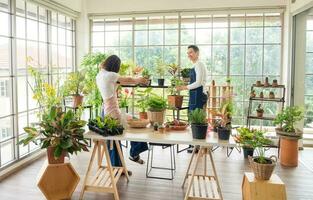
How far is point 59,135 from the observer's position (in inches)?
125

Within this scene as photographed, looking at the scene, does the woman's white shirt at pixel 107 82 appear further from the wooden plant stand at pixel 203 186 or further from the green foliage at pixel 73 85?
the green foliage at pixel 73 85

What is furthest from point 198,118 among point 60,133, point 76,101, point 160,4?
point 160,4

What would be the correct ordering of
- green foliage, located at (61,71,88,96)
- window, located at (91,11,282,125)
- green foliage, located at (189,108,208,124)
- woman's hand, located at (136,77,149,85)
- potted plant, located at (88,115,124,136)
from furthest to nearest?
window, located at (91,11,282,125) < green foliage, located at (61,71,88,96) < woman's hand, located at (136,77,149,85) < potted plant, located at (88,115,124,136) < green foliage, located at (189,108,208,124)

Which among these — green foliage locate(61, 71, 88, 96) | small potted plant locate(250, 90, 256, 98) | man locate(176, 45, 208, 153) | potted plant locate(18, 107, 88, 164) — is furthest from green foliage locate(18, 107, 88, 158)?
small potted plant locate(250, 90, 256, 98)

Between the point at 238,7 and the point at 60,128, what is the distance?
12.8ft

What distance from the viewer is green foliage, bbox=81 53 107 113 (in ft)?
17.7

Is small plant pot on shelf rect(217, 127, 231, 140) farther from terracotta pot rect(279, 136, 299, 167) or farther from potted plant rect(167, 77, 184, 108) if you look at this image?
terracotta pot rect(279, 136, 299, 167)

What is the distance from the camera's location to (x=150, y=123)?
11.2 ft

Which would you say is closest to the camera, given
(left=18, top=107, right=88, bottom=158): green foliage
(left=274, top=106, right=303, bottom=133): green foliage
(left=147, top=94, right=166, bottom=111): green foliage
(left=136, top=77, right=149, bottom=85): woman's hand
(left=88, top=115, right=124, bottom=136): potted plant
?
(left=88, top=115, right=124, bottom=136): potted plant

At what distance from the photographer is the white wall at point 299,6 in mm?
4414

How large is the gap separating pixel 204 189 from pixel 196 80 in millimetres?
1823

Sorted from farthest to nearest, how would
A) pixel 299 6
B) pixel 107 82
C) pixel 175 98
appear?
pixel 299 6 → pixel 175 98 → pixel 107 82

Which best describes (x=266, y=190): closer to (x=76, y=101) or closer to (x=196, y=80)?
(x=196, y=80)

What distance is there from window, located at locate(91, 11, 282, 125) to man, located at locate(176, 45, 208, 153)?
1.16 meters
